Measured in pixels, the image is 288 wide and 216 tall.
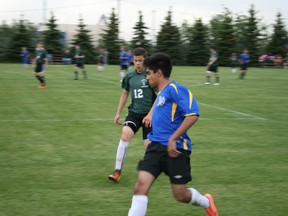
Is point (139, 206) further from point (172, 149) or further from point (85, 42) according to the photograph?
point (85, 42)

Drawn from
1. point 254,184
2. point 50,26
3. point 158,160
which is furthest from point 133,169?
point 50,26

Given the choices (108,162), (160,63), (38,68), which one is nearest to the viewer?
(160,63)

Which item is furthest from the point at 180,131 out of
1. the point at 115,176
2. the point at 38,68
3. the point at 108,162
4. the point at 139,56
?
the point at 38,68

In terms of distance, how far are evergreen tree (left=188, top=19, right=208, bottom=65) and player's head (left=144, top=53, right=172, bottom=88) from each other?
53.6 meters

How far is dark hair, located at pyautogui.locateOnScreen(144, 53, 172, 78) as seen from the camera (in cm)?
410

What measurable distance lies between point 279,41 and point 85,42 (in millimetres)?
27963

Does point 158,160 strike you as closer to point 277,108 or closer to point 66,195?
point 66,195

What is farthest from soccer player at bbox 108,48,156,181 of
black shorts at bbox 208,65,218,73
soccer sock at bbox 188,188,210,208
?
black shorts at bbox 208,65,218,73

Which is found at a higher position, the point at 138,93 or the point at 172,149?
the point at 138,93

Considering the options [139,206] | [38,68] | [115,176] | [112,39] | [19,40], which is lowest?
[115,176]

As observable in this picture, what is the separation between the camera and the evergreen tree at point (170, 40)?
187 ft

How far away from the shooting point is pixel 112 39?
187 ft

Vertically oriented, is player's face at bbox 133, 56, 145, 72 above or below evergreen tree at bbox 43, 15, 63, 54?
Result: below

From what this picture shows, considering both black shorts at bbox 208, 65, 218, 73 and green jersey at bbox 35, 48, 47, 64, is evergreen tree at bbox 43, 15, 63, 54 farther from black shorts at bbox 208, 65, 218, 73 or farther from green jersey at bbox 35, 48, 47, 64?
green jersey at bbox 35, 48, 47, 64
